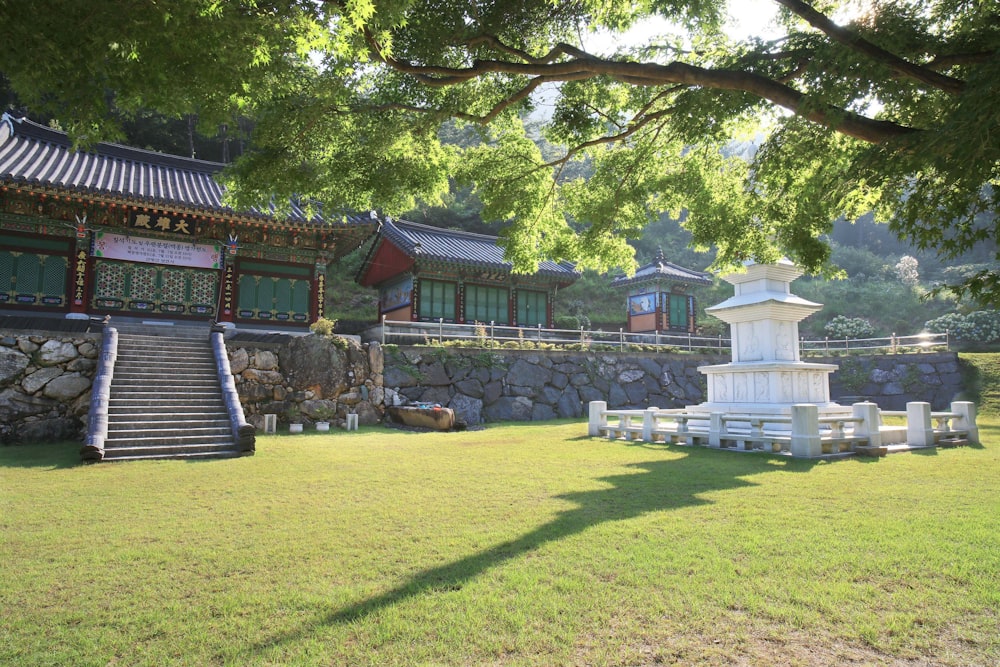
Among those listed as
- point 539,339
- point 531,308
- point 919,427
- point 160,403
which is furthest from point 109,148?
point 919,427

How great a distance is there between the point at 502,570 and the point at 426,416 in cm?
1137

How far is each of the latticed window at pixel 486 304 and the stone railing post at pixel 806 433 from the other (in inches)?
634

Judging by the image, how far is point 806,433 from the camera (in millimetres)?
9492

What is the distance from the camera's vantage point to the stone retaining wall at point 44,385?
11906 millimetres

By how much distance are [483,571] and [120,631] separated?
219 centimetres

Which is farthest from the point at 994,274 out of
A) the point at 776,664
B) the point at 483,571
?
the point at 483,571

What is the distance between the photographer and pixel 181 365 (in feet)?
42.5

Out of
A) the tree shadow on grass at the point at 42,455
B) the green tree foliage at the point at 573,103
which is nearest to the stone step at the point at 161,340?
the tree shadow on grass at the point at 42,455

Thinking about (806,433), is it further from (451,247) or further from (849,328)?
(849,328)

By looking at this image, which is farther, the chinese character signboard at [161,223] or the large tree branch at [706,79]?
the chinese character signboard at [161,223]

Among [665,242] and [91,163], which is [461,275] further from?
[665,242]

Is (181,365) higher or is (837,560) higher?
(181,365)

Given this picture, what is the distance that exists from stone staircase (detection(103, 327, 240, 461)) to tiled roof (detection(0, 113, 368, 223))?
13.3 feet

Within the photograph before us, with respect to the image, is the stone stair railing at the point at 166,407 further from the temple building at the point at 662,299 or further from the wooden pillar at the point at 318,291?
the temple building at the point at 662,299
